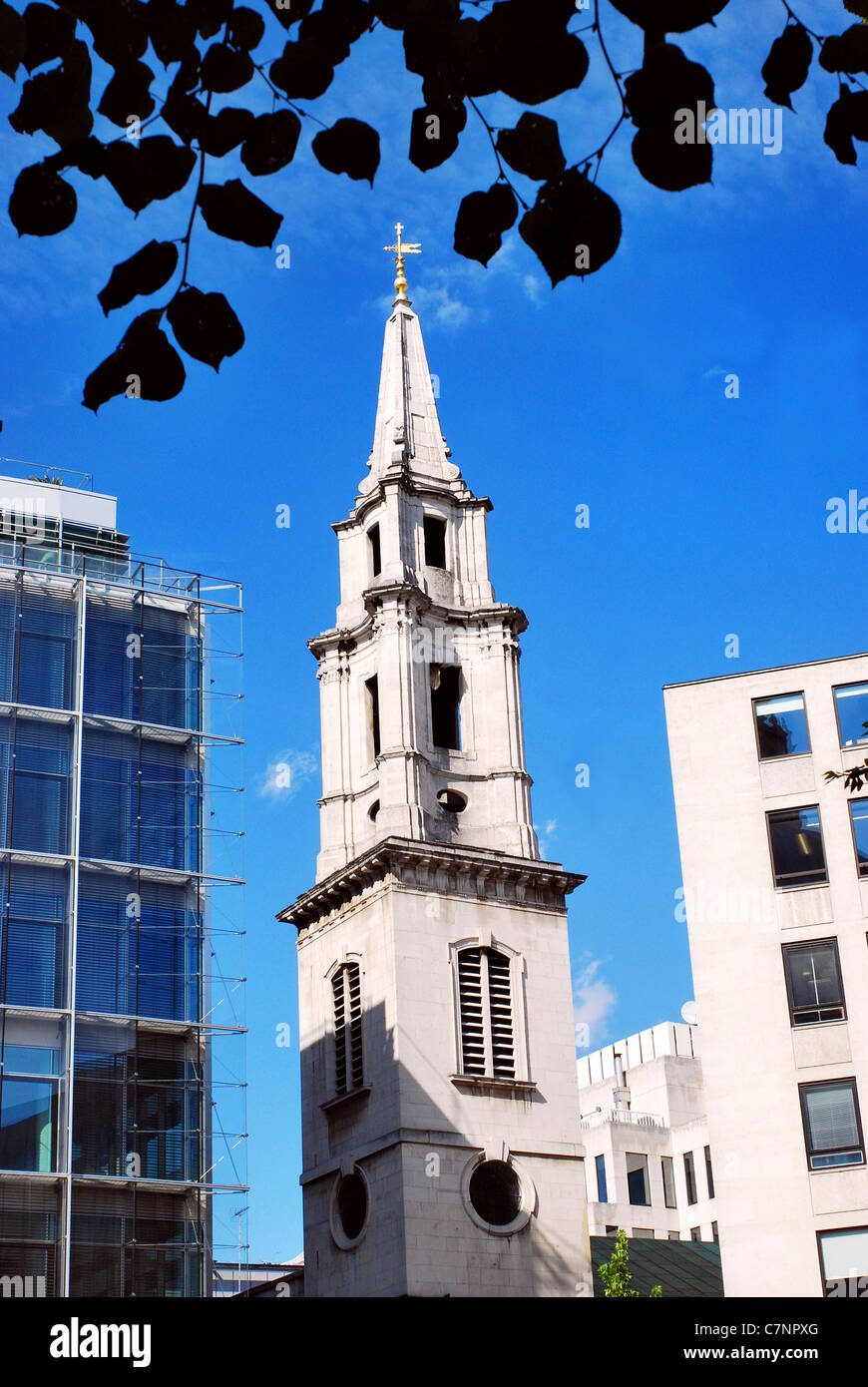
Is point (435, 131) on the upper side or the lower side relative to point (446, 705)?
lower

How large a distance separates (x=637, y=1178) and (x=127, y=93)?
9949 centimetres

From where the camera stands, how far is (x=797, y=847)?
44.6 m

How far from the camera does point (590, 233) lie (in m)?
6.79

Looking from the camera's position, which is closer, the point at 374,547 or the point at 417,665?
the point at 417,665

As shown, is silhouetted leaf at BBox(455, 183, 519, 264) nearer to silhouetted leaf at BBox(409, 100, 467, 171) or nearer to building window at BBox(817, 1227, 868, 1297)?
silhouetted leaf at BBox(409, 100, 467, 171)

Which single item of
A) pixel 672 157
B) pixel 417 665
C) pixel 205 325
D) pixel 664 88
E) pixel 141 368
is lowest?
pixel 141 368

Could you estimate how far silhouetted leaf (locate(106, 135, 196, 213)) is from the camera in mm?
6637

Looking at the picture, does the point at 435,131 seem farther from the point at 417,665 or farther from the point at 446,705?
the point at 446,705

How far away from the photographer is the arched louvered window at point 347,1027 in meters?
56.1

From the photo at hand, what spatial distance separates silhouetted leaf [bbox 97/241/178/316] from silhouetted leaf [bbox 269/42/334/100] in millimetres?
757

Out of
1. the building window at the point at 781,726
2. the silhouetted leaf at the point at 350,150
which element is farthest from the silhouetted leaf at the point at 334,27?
the building window at the point at 781,726

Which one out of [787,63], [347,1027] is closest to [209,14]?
[787,63]

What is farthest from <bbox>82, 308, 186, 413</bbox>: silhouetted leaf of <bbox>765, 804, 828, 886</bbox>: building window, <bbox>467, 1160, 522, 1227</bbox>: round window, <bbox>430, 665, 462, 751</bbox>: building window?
<bbox>430, 665, 462, 751</bbox>: building window
